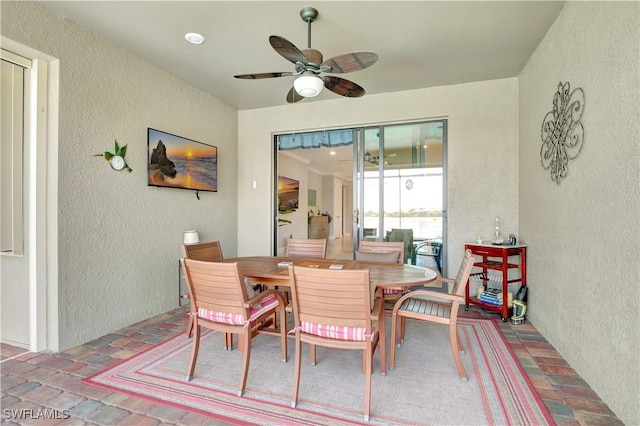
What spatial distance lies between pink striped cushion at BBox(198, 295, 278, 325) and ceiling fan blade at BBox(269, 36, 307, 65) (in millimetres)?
1755

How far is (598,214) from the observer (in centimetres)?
193

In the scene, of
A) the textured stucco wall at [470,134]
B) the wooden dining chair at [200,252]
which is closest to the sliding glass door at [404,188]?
the textured stucco wall at [470,134]

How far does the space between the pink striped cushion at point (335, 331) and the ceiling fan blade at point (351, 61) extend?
178cm

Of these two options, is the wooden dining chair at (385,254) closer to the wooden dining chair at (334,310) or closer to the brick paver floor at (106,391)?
the brick paver floor at (106,391)

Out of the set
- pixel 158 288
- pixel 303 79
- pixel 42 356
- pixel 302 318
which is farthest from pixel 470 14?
pixel 42 356

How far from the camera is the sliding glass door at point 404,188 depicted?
161 inches

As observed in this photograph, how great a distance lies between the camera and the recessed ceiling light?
2.77 metres

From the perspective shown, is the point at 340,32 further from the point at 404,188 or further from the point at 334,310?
the point at 334,310

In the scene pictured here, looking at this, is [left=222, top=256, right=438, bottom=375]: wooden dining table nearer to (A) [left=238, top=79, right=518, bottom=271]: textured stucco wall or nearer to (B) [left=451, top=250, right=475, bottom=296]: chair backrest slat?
(B) [left=451, top=250, right=475, bottom=296]: chair backrest slat

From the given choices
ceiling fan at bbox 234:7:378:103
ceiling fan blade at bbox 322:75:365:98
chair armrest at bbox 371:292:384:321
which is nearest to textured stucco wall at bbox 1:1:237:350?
ceiling fan at bbox 234:7:378:103

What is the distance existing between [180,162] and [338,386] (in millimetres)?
3045

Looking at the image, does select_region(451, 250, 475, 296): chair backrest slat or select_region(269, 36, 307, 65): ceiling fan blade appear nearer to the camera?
select_region(269, 36, 307, 65): ceiling fan blade

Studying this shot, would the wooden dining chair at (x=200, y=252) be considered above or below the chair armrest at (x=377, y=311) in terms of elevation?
above

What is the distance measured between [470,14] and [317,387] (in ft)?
10.0
